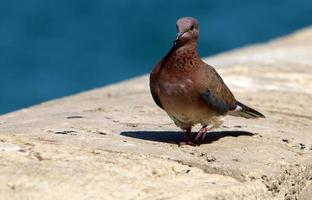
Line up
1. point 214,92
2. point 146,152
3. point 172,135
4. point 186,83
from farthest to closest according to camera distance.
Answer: point 172,135 < point 214,92 < point 186,83 < point 146,152

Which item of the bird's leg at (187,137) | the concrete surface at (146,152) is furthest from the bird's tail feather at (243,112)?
the bird's leg at (187,137)

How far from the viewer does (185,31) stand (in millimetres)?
4465

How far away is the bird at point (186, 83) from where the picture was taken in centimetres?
441

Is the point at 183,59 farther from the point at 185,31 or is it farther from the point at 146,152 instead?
the point at 146,152

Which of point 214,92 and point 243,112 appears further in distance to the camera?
point 243,112

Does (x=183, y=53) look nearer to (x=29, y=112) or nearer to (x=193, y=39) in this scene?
(x=193, y=39)

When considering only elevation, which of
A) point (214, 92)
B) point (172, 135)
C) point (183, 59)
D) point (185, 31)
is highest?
point (185, 31)

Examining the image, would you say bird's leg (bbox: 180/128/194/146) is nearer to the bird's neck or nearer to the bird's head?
the bird's neck

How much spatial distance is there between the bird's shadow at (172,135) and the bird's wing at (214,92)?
0.23 meters

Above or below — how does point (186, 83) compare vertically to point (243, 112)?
above

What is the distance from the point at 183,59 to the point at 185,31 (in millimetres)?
133

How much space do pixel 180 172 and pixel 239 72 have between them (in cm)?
353

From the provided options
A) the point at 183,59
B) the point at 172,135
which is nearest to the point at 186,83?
the point at 183,59

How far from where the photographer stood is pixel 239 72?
23.7 feet
